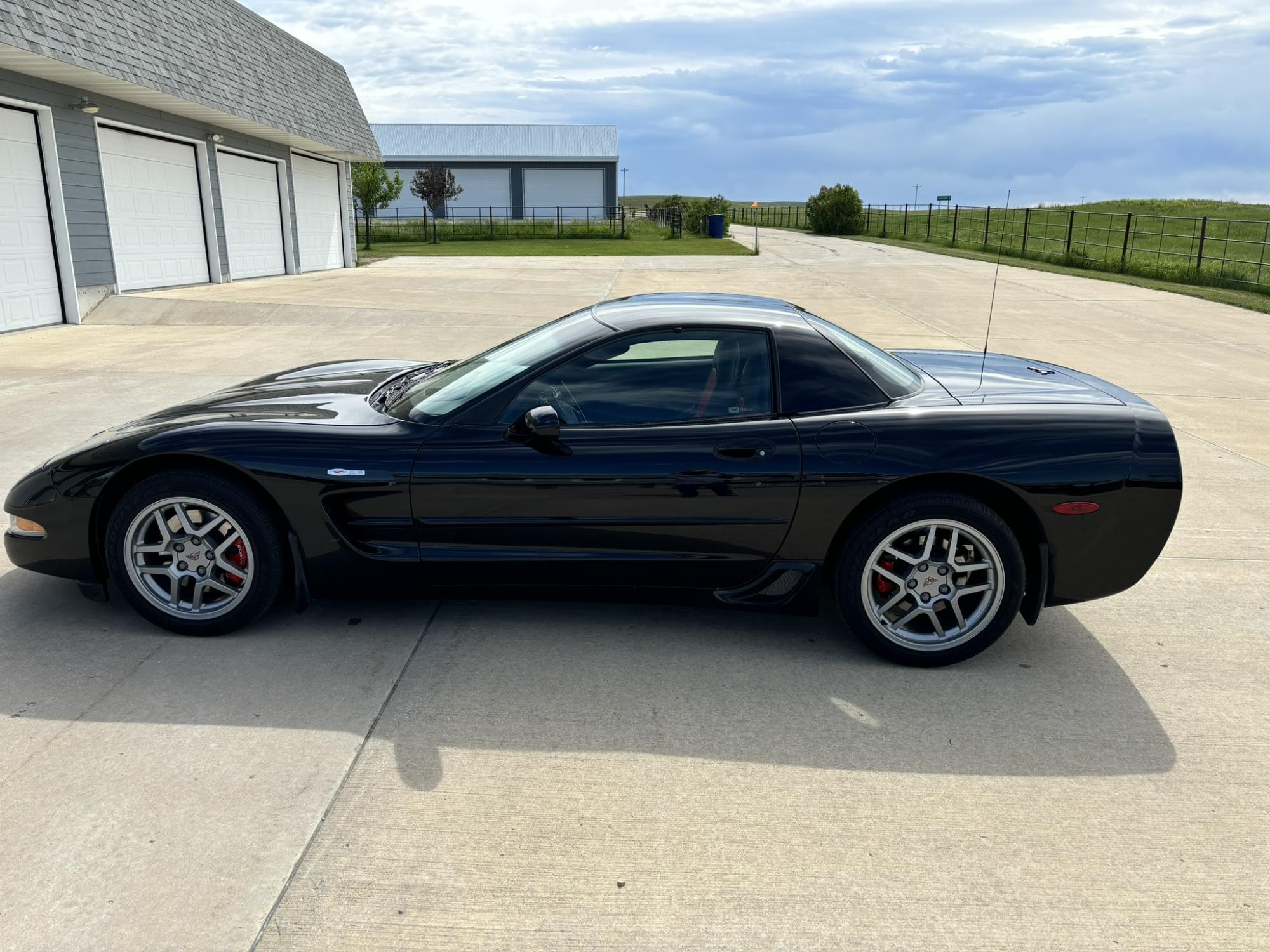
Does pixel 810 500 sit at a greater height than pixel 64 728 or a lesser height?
greater

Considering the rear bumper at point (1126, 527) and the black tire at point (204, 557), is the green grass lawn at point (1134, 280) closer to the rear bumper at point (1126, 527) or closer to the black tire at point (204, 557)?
the rear bumper at point (1126, 527)

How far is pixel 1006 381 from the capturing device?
4.27m

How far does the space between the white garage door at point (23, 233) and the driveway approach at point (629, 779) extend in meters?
10.7

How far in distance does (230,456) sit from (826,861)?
266cm

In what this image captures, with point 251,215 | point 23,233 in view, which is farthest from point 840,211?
point 23,233

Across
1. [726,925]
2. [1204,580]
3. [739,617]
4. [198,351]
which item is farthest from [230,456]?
[198,351]

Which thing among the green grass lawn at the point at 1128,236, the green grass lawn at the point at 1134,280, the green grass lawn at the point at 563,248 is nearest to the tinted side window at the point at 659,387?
the green grass lawn at the point at 1128,236

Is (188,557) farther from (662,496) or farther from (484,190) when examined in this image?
(484,190)

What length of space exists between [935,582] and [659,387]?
1.32m

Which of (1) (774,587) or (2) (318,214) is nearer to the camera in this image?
(1) (774,587)

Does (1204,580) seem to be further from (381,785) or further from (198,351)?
(198,351)

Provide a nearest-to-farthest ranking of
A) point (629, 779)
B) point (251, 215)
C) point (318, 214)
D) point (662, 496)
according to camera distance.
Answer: point (629, 779) < point (662, 496) < point (251, 215) < point (318, 214)

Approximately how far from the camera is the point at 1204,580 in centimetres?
471

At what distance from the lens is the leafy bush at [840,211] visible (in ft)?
141
